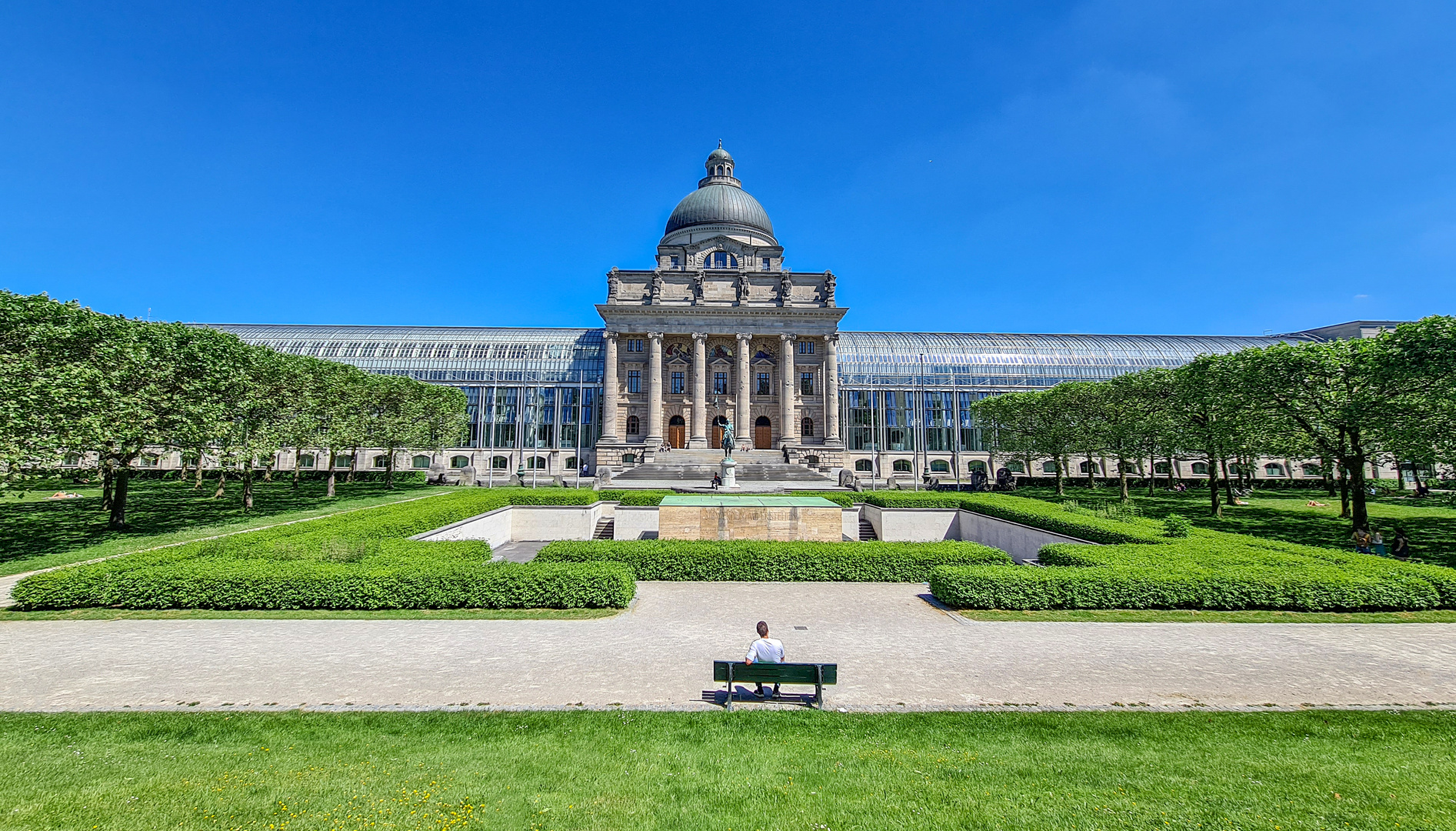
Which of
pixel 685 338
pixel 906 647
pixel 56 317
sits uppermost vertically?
pixel 685 338

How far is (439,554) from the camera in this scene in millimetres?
18172

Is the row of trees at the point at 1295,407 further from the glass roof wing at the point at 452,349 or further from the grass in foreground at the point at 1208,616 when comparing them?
the glass roof wing at the point at 452,349

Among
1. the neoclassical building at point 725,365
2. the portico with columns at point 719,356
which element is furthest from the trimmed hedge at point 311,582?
the portico with columns at point 719,356

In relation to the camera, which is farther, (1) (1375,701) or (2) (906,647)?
(2) (906,647)

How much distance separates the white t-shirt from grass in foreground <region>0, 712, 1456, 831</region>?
96 centimetres

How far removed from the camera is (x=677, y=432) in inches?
2704

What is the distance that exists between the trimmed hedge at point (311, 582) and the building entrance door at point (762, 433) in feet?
172

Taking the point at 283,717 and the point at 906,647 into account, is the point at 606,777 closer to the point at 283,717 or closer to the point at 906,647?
the point at 283,717

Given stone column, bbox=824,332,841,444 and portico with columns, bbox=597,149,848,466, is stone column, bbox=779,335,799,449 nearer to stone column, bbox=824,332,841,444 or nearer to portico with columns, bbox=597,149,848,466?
portico with columns, bbox=597,149,848,466

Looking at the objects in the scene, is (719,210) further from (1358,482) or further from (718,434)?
(1358,482)

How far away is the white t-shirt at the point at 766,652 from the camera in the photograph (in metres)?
9.90

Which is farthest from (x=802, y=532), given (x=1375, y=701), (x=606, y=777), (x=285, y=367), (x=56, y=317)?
(x=285, y=367)

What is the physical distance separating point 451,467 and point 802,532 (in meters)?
55.8

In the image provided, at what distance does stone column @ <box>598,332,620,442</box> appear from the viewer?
6538 centimetres
